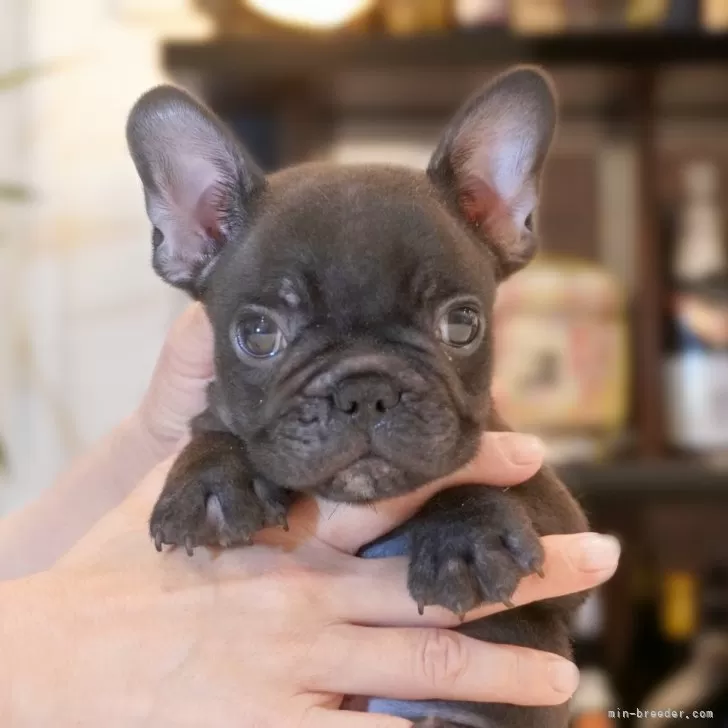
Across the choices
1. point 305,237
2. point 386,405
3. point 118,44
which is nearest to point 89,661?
point 386,405

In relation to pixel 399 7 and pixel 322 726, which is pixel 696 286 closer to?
pixel 399 7

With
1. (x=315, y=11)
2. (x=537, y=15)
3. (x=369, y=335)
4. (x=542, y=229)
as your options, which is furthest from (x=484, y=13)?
(x=369, y=335)

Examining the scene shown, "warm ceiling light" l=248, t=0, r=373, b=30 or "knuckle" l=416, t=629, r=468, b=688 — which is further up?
"warm ceiling light" l=248, t=0, r=373, b=30

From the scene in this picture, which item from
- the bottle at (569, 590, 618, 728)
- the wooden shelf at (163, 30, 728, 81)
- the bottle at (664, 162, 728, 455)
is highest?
the wooden shelf at (163, 30, 728, 81)

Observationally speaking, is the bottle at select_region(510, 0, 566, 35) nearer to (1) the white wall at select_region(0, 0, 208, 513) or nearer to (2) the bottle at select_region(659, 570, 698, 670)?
(1) the white wall at select_region(0, 0, 208, 513)

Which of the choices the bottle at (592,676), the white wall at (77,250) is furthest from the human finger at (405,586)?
the white wall at (77,250)

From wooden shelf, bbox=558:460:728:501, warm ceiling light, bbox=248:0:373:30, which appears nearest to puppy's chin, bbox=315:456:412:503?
→ wooden shelf, bbox=558:460:728:501

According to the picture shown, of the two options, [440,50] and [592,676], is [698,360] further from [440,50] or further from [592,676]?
[440,50]
